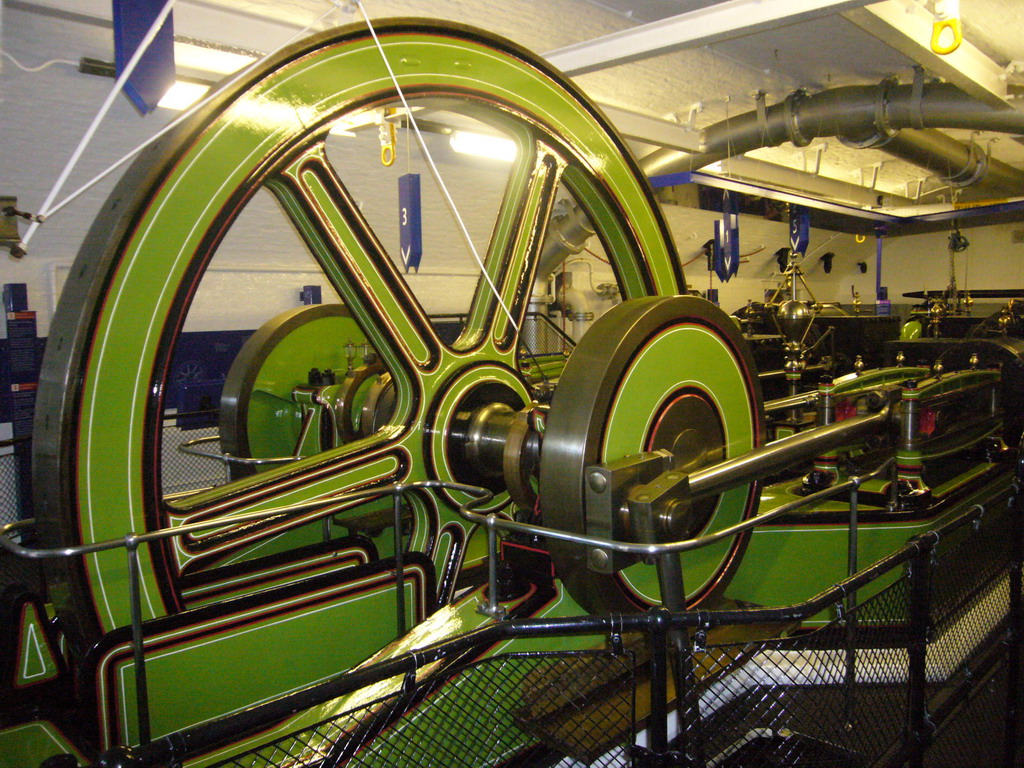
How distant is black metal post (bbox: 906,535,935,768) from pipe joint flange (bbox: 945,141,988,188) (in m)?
6.31

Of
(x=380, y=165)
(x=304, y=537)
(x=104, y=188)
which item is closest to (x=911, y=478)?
(x=304, y=537)

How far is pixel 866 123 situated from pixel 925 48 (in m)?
1.39

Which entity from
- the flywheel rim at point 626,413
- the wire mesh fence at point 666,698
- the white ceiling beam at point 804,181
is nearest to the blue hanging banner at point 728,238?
the white ceiling beam at point 804,181

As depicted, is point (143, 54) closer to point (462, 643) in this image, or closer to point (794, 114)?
point (462, 643)

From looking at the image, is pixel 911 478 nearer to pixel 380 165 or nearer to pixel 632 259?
pixel 632 259

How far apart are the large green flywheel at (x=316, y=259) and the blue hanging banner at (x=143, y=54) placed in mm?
659

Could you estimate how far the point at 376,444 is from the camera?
7.60 feet

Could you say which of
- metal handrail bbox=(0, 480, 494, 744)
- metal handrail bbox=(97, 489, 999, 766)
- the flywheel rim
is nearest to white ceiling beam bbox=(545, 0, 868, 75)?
the flywheel rim

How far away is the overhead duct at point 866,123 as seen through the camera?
4859mm

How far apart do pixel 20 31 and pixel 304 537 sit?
3.17 m

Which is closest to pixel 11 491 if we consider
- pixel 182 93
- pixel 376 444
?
pixel 182 93

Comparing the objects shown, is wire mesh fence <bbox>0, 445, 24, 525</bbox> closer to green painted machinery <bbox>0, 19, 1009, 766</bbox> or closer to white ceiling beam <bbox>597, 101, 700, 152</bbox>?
green painted machinery <bbox>0, 19, 1009, 766</bbox>

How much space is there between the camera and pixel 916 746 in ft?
6.16

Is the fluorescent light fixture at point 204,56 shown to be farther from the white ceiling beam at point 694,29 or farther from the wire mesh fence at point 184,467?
the wire mesh fence at point 184,467
